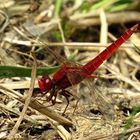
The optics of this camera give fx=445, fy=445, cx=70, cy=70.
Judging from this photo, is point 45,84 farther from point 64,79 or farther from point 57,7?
point 57,7

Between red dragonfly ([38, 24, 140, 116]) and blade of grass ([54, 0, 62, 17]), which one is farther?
blade of grass ([54, 0, 62, 17])

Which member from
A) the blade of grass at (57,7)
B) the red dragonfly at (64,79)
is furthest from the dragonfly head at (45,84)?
the blade of grass at (57,7)

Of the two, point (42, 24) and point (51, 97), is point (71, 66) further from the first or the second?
point (42, 24)

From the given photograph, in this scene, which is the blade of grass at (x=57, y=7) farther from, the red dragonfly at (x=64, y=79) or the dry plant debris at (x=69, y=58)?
the red dragonfly at (x=64, y=79)

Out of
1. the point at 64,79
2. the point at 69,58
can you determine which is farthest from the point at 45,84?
the point at 69,58

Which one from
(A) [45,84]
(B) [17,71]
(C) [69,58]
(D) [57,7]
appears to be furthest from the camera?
(D) [57,7]

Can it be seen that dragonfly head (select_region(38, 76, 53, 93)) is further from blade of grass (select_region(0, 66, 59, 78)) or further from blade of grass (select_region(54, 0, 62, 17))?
blade of grass (select_region(54, 0, 62, 17))

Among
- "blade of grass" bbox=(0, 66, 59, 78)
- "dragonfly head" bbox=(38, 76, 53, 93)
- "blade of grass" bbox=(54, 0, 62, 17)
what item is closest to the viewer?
"blade of grass" bbox=(0, 66, 59, 78)

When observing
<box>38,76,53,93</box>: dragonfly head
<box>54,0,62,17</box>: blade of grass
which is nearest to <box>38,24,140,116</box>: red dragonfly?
<box>38,76,53,93</box>: dragonfly head
